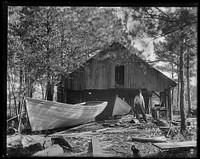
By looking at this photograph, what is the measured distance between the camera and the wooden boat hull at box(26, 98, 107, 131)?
13.8 ft

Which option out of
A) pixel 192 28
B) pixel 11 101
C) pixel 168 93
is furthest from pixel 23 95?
pixel 168 93

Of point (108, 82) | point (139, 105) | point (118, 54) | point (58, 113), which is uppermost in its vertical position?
point (118, 54)

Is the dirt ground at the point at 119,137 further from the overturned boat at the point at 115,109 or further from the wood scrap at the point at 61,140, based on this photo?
the overturned boat at the point at 115,109

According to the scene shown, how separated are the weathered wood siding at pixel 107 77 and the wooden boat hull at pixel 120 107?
1.52ft

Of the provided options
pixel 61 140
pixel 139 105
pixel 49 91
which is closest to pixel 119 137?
pixel 61 140

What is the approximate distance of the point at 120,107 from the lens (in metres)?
5.08

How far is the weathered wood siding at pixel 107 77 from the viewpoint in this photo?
4.96 metres

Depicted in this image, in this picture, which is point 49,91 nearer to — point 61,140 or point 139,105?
point 61,140

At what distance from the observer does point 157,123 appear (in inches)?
188

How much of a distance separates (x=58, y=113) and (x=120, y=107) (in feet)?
5.61

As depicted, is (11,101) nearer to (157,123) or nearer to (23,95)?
(23,95)

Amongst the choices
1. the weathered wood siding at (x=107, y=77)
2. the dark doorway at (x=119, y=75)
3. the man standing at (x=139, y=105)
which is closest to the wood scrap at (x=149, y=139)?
the man standing at (x=139, y=105)

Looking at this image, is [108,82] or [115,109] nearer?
[115,109]

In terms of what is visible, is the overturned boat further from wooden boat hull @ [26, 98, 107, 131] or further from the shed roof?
the shed roof
